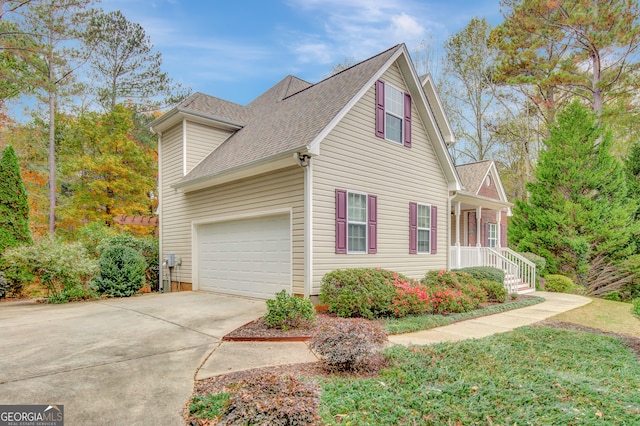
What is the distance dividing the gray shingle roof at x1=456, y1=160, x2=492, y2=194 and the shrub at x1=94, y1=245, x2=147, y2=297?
14785 millimetres

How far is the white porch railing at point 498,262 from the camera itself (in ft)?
41.9

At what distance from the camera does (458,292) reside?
29.1 feet

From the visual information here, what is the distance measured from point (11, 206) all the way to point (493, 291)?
46.4 feet

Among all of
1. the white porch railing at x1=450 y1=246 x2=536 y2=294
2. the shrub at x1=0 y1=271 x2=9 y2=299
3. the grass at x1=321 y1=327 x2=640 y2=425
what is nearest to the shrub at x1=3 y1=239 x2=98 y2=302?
the shrub at x1=0 y1=271 x2=9 y2=299

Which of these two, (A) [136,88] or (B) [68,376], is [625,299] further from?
(A) [136,88]

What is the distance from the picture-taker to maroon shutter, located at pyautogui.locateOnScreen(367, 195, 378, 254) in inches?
367

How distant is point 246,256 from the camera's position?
9.82 m

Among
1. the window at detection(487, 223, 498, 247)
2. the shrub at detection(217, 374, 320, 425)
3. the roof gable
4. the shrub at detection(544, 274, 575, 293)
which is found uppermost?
the roof gable

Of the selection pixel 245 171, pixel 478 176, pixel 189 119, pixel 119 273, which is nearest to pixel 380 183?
pixel 245 171

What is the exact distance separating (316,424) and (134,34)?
2383cm

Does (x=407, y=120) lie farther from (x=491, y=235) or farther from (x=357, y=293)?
(x=491, y=235)

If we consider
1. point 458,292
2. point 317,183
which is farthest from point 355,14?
point 458,292

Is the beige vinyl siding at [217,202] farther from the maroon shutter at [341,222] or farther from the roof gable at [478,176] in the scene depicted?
the roof gable at [478,176]

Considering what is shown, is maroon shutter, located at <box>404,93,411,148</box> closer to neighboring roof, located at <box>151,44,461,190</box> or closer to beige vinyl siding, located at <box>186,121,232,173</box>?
neighboring roof, located at <box>151,44,461,190</box>
